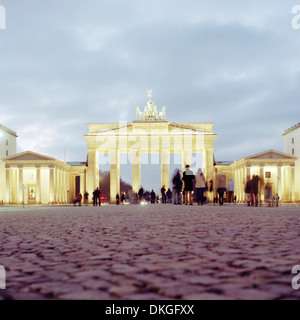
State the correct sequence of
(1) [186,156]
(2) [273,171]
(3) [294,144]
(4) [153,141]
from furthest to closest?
(3) [294,144], (2) [273,171], (1) [186,156], (4) [153,141]

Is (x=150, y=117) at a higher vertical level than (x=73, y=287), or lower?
higher

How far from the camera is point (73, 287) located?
295cm

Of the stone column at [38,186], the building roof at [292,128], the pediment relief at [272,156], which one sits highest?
the building roof at [292,128]

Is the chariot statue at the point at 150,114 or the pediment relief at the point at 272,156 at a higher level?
the chariot statue at the point at 150,114

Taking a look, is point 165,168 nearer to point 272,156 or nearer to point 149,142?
point 149,142

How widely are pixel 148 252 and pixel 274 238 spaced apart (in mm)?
2226

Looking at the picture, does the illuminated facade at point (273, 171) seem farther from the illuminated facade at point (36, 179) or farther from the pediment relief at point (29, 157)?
the pediment relief at point (29, 157)

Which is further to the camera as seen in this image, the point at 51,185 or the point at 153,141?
the point at 51,185

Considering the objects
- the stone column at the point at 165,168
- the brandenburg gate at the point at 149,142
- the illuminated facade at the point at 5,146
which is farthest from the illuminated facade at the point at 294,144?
the illuminated facade at the point at 5,146

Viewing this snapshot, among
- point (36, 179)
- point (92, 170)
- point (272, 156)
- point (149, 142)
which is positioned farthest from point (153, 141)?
point (36, 179)

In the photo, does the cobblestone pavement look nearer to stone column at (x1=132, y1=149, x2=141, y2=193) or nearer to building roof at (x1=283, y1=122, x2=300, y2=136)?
stone column at (x1=132, y1=149, x2=141, y2=193)

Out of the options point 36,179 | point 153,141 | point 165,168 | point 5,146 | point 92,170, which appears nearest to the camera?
point 153,141

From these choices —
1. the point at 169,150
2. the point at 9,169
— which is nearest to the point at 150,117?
the point at 169,150
